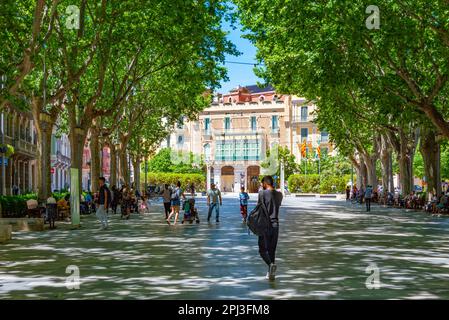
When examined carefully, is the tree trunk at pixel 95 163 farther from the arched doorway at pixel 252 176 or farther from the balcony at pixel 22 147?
the arched doorway at pixel 252 176

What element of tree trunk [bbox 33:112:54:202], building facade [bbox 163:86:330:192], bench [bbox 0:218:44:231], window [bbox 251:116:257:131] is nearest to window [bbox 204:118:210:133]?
building facade [bbox 163:86:330:192]

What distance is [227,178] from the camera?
108500 millimetres

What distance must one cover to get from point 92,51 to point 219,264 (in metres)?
15.0

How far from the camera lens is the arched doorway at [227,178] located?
355ft

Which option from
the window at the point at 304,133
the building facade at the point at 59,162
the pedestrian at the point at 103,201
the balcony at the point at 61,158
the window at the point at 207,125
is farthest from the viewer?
the window at the point at 207,125

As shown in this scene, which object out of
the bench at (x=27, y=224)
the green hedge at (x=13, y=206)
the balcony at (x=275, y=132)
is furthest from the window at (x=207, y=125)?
the bench at (x=27, y=224)

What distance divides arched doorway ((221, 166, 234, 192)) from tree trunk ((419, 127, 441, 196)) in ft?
243

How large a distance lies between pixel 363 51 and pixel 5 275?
1882 cm

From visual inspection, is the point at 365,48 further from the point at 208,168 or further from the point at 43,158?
the point at 208,168

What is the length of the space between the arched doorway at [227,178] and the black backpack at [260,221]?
97.0 m

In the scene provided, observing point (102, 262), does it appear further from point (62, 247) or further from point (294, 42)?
point (294, 42)

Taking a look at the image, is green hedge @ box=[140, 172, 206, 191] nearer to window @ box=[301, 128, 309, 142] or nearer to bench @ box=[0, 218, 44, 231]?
window @ box=[301, 128, 309, 142]

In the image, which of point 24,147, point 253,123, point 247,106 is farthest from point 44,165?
point 247,106

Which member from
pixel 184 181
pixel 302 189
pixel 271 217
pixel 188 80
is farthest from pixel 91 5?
pixel 184 181
